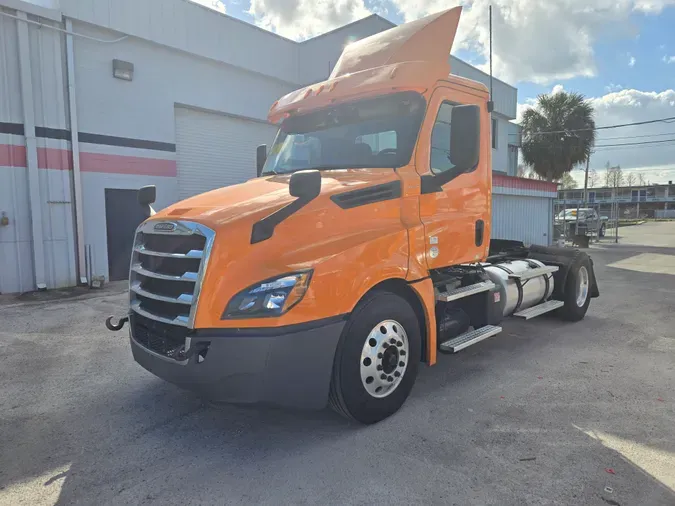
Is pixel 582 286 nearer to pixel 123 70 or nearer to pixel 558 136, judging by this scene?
pixel 123 70

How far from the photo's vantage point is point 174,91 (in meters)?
12.1

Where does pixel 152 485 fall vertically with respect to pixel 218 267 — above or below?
below

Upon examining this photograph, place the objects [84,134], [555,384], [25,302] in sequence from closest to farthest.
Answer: [555,384], [25,302], [84,134]

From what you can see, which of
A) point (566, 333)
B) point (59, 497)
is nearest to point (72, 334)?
point (59, 497)

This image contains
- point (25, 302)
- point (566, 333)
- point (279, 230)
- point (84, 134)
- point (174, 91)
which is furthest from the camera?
point (174, 91)

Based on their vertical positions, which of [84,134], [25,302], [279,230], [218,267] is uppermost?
[84,134]

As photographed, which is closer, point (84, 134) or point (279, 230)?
point (279, 230)

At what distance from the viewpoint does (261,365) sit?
2.98 meters

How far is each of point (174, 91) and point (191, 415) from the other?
10321mm

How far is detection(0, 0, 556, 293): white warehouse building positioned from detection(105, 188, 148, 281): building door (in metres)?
0.03

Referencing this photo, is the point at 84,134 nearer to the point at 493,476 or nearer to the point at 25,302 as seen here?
the point at 25,302

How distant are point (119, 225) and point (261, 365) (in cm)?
989

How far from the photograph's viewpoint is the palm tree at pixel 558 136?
2833cm

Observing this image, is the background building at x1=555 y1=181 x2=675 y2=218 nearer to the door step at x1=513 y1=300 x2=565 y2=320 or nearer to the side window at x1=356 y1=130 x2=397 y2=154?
the door step at x1=513 y1=300 x2=565 y2=320
